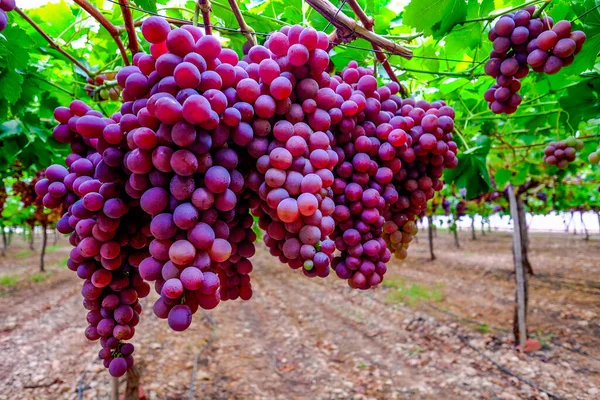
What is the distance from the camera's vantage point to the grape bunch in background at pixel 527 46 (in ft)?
3.69

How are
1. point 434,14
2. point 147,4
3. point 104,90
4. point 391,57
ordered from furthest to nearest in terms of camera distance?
1. point 391,57
2. point 104,90
3. point 434,14
4. point 147,4

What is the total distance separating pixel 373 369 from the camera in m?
6.06

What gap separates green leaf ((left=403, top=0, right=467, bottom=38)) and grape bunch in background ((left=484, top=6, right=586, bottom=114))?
28 centimetres

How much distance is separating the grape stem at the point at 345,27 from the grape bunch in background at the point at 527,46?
0.33 m

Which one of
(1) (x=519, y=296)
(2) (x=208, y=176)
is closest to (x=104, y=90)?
(2) (x=208, y=176)

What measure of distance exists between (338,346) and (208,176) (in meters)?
6.94

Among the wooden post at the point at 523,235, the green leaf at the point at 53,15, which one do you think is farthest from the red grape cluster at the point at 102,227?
the wooden post at the point at 523,235

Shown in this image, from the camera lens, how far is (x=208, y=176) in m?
0.74

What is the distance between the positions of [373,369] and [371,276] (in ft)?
18.6

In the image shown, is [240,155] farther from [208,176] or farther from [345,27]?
[345,27]

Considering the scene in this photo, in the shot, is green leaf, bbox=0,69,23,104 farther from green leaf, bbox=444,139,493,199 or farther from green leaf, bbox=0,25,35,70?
green leaf, bbox=444,139,493,199

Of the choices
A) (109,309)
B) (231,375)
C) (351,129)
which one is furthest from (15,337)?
(351,129)

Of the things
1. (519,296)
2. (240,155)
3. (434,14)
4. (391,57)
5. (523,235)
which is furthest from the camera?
(523,235)

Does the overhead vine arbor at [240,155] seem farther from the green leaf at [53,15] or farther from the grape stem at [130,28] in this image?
the green leaf at [53,15]
